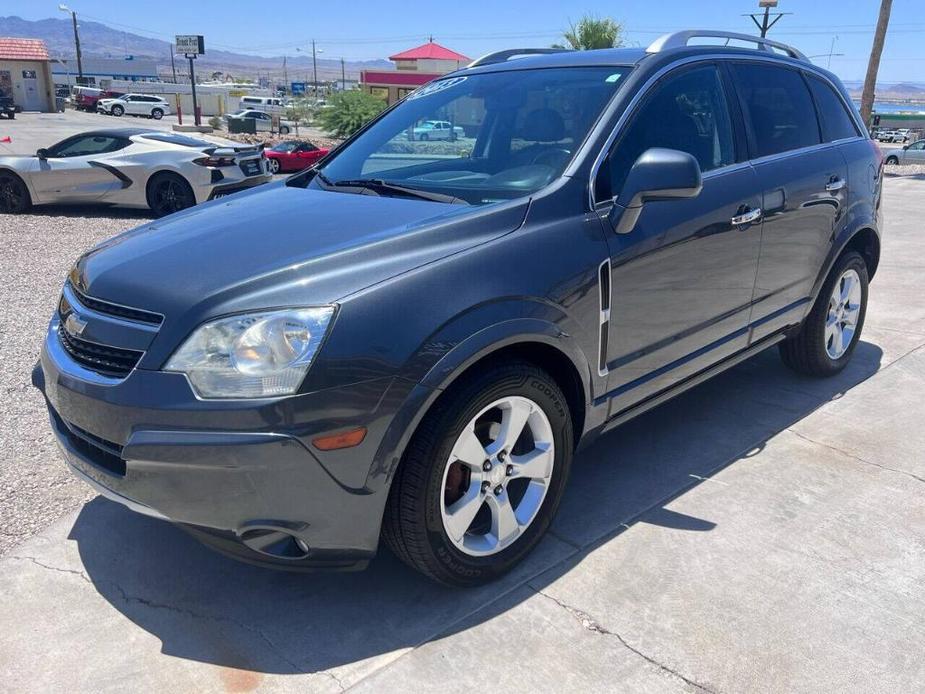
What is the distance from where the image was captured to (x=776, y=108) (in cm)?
407

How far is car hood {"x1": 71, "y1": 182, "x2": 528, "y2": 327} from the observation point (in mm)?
2324

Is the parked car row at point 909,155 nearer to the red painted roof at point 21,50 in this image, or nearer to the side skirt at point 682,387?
the side skirt at point 682,387

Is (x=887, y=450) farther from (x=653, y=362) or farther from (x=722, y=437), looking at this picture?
(x=653, y=362)

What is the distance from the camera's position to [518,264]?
263 centimetres

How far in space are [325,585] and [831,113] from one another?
3.86m

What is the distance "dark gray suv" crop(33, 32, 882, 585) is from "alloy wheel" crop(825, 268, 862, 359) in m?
0.74

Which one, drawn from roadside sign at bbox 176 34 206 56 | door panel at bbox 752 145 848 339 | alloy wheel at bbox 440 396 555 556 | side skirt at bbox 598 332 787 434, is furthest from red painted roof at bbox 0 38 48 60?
alloy wheel at bbox 440 396 555 556

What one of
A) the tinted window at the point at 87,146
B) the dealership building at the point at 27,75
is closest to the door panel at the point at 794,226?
the tinted window at the point at 87,146

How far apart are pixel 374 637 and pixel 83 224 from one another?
9890 millimetres

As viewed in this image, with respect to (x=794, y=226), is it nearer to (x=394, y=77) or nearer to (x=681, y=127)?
(x=681, y=127)

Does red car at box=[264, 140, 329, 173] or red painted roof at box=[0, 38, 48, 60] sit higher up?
red painted roof at box=[0, 38, 48, 60]

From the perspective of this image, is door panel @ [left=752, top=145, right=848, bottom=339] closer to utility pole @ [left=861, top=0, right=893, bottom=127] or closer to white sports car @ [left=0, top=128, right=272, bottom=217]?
white sports car @ [left=0, top=128, right=272, bottom=217]

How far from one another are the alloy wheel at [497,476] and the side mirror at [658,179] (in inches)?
34.0

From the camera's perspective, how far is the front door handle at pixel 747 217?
3530 mm
